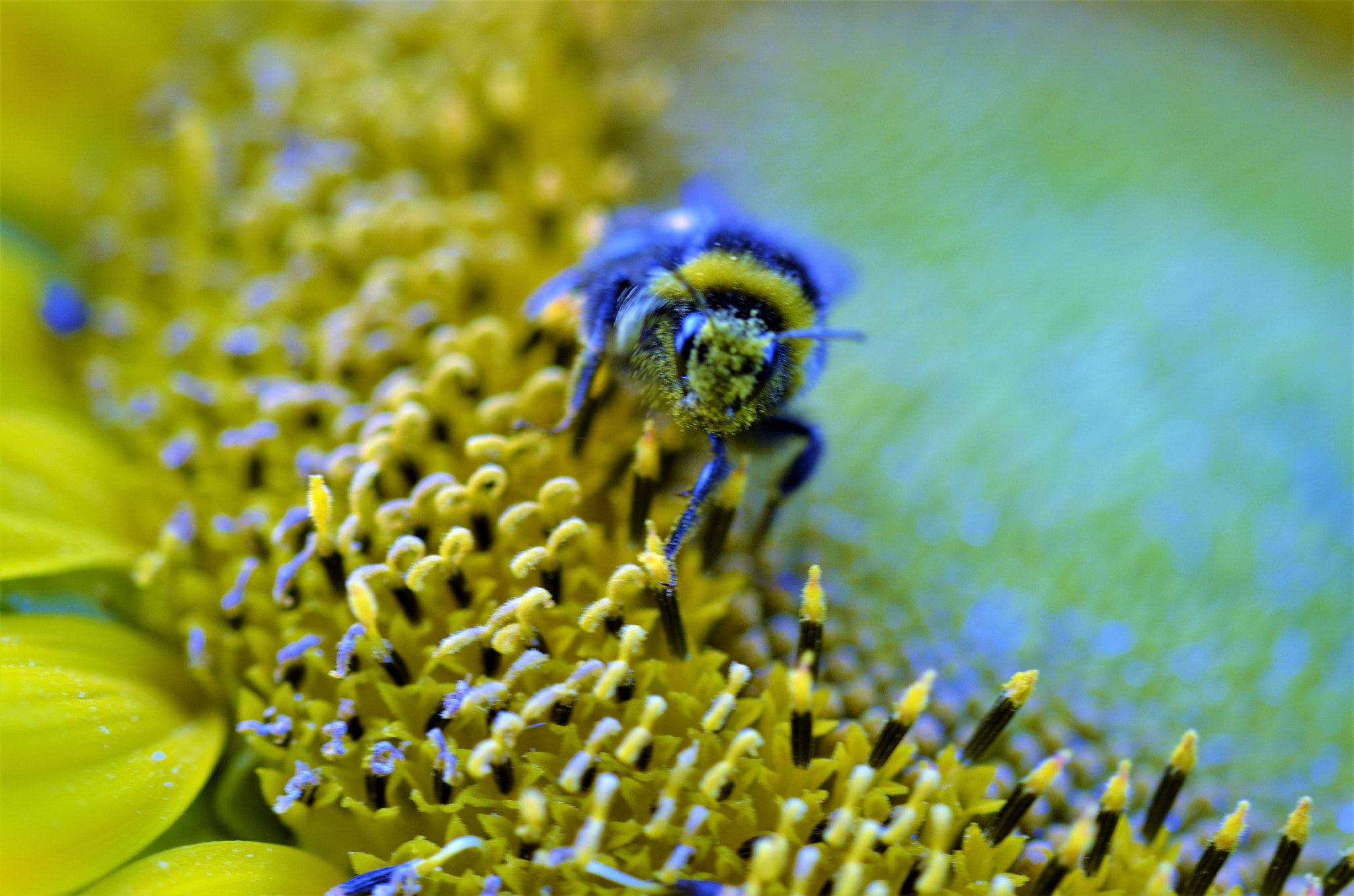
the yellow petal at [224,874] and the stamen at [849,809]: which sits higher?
the stamen at [849,809]

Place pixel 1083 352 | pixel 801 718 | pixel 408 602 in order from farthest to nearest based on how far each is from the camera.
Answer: pixel 1083 352 → pixel 408 602 → pixel 801 718

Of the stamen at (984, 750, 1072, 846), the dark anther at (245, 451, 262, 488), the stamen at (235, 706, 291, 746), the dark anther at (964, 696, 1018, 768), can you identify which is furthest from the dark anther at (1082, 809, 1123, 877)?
the dark anther at (245, 451, 262, 488)

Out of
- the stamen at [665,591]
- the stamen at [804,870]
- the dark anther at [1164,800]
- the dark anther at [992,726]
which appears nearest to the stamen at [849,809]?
the stamen at [804,870]

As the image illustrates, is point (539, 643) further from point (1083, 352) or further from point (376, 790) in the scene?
point (1083, 352)

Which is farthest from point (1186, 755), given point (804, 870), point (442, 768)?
point (442, 768)

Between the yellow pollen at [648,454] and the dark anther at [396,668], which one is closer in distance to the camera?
the dark anther at [396,668]

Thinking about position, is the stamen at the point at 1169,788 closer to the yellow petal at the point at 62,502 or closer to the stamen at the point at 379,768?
the stamen at the point at 379,768
